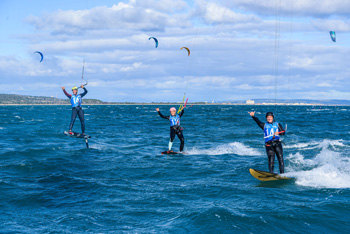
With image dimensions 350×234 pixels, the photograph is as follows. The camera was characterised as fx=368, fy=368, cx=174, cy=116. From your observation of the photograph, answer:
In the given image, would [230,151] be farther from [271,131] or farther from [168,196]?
[168,196]

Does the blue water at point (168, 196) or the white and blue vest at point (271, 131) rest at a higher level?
the white and blue vest at point (271, 131)

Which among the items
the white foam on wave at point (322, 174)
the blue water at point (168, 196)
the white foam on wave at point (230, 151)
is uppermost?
the white foam on wave at point (322, 174)

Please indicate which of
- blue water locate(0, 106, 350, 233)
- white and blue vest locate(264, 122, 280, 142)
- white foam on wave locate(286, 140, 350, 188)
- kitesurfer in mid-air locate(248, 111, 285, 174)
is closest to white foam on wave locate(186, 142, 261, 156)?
blue water locate(0, 106, 350, 233)

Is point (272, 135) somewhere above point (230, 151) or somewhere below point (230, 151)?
above

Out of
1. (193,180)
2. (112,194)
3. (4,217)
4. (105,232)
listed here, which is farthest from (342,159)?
(4,217)

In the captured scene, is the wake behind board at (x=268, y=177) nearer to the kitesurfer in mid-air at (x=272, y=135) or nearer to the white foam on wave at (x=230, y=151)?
the kitesurfer in mid-air at (x=272, y=135)

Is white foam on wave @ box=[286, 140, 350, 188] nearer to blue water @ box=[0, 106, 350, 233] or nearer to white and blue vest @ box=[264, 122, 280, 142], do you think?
blue water @ box=[0, 106, 350, 233]

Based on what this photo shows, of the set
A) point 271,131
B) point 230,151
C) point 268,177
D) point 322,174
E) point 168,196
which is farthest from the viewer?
point 230,151

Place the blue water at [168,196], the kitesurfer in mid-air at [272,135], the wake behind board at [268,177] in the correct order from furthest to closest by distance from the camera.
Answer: the wake behind board at [268,177], the kitesurfer in mid-air at [272,135], the blue water at [168,196]

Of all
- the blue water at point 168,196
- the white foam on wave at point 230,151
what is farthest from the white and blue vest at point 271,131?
the white foam on wave at point 230,151

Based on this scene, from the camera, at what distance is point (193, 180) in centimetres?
1302

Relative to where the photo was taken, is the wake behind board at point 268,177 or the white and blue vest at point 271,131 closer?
A: the white and blue vest at point 271,131

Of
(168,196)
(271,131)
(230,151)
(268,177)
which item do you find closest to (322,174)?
(268,177)

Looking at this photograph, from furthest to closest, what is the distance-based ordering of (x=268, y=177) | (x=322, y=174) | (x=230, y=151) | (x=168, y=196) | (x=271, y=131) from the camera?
(x=230, y=151), (x=322, y=174), (x=268, y=177), (x=271, y=131), (x=168, y=196)
